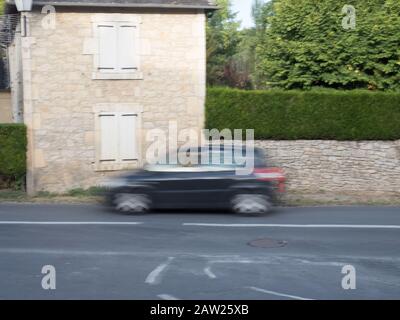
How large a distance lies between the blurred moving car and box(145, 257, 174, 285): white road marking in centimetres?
416

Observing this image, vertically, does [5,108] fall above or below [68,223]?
above

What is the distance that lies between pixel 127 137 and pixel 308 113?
5756mm

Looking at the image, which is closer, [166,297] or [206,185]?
[166,297]

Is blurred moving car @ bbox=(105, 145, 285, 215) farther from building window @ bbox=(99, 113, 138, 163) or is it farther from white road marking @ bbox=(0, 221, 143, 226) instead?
building window @ bbox=(99, 113, 138, 163)

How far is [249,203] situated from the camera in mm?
13828

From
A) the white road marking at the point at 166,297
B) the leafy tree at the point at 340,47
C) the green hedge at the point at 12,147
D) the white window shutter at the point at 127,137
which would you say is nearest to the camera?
the white road marking at the point at 166,297

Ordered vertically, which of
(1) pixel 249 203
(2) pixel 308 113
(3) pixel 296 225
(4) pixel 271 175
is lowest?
(3) pixel 296 225

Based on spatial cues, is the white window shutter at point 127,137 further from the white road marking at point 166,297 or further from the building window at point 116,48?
the white road marking at point 166,297

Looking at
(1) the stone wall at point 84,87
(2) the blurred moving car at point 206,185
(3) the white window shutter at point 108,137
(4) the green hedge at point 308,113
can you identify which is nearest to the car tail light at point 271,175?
(2) the blurred moving car at point 206,185

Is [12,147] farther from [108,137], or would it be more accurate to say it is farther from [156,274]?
[156,274]

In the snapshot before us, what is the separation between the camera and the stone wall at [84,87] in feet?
57.4

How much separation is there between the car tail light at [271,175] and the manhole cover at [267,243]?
8.60 ft

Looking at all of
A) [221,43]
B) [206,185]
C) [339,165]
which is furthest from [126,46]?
[221,43]

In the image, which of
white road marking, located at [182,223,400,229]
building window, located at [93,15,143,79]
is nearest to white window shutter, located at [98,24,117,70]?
building window, located at [93,15,143,79]
